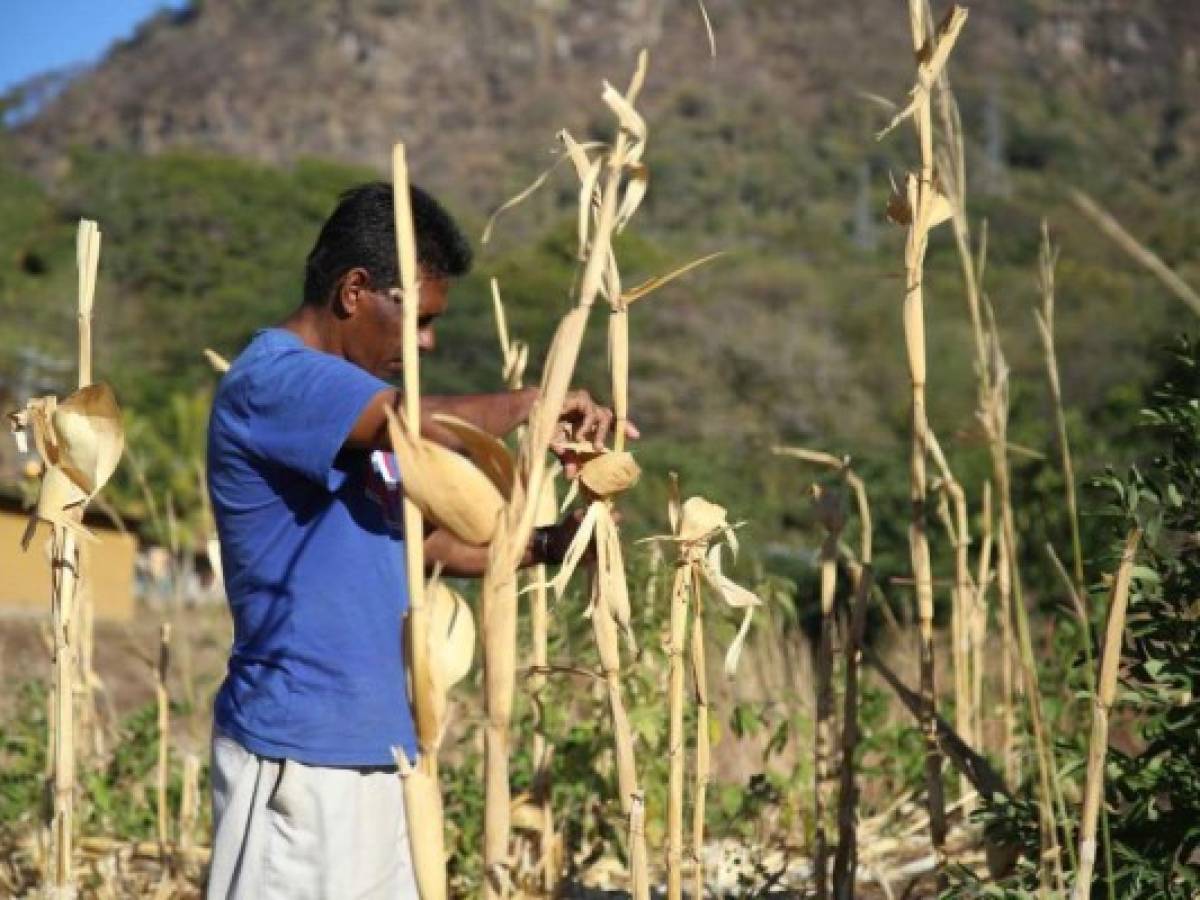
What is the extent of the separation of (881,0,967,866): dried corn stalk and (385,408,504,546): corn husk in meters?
0.70

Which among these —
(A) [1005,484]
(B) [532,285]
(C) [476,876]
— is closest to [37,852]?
(C) [476,876]

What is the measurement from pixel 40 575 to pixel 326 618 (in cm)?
1321

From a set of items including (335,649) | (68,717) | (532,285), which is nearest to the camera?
(335,649)

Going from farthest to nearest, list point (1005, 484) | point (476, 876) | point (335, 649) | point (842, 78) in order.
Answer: point (842, 78), point (476, 876), point (335, 649), point (1005, 484)

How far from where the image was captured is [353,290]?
2090 millimetres

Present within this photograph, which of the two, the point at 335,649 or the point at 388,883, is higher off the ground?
the point at 335,649

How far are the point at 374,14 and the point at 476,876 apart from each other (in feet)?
199

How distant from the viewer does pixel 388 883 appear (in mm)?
2139

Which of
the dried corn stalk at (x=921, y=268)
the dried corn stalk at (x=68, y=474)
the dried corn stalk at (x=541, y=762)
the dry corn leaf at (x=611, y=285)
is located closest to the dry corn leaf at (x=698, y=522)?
the dry corn leaf at (x=611, y=285)

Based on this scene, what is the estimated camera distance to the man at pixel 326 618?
207 centimetres

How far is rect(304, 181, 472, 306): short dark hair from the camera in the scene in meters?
2.08

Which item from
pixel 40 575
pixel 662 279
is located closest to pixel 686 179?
pixel 40 575

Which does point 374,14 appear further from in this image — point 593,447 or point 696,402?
point 593,447

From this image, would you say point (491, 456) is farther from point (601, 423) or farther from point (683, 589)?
point (683, 589)
